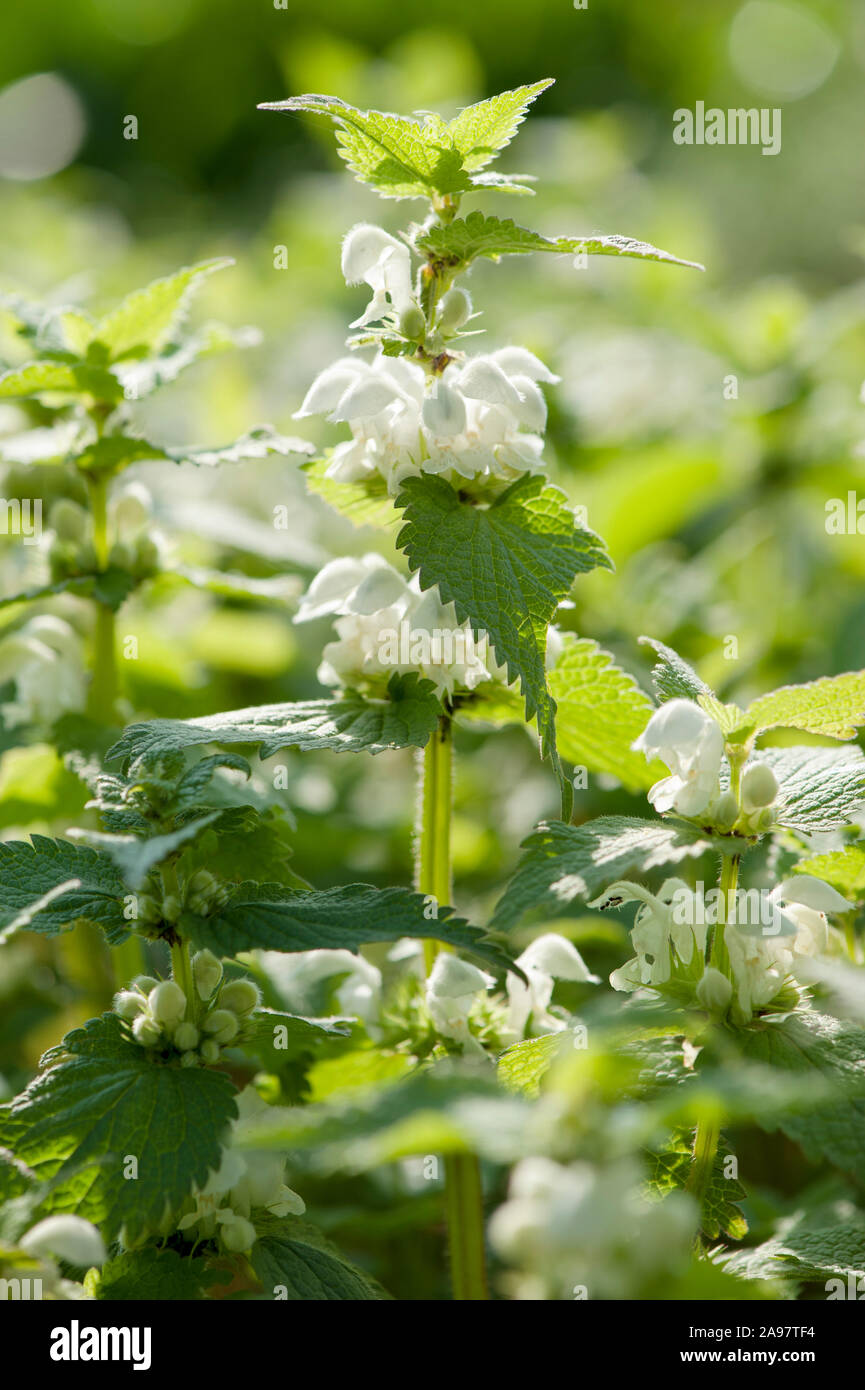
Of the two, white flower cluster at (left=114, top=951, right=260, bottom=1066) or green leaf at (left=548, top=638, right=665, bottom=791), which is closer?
white flower cluster at (left=114, top=951, right=260, bottom=1066)

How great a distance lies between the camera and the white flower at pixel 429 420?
107 centimetres

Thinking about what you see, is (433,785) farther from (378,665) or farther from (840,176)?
(840,176)

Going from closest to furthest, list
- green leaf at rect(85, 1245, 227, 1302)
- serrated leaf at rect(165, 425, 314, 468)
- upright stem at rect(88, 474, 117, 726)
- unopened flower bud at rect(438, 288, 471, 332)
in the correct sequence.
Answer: green leaf at rect(85, 1245, 227, 1302), unopened flower bud at rect(438, 288, 471, 332), serrated leaf at rect(165, 425, 314, 468), upright stem at rect(88, 474, 117, 726)

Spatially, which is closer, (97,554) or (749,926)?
(749,926)

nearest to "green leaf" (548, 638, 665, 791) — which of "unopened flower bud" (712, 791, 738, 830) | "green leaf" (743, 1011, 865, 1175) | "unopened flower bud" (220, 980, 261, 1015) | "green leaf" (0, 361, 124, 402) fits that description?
"unopened flower bud" (712, 791, 738, 830)

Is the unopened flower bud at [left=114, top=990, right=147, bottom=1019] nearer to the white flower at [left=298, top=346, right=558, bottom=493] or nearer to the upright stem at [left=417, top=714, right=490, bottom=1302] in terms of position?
the upright stem at [left=417, top=714, right=490, bottom=1302]

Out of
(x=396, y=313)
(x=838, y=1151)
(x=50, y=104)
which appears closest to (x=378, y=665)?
(x=396, y=313)

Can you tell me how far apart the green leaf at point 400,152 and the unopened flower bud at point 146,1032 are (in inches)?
27.7

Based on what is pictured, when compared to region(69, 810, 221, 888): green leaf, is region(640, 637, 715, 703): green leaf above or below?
above

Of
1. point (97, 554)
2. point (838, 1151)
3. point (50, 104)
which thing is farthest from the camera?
point (50, 104)

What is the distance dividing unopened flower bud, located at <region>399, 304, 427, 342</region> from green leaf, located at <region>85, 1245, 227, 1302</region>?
0.76 meters

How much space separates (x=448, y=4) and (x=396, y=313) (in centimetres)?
887

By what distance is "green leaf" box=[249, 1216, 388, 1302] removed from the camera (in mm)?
1032

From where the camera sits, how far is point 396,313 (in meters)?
1.12
